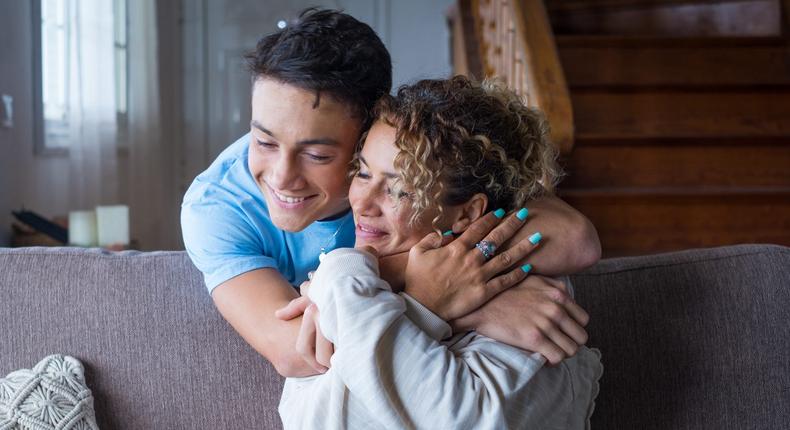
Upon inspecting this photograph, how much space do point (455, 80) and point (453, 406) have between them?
0.48 m

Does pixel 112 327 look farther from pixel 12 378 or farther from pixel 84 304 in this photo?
pixel 12 378

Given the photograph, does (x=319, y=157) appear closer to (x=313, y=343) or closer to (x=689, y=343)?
(x=313, y=343)

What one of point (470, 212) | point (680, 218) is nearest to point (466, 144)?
point (470, 212)

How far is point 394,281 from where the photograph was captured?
1.08m

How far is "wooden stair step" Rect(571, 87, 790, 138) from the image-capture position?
3.40m

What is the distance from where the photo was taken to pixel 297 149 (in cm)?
121

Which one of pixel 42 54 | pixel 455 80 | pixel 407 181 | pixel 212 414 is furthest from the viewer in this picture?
pixel 42 54

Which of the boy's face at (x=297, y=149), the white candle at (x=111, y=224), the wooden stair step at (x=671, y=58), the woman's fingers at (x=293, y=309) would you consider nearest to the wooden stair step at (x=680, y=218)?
the wooden stair step at (x=671, y=58)

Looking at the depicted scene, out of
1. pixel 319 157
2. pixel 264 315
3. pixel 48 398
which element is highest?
pixel 319 157

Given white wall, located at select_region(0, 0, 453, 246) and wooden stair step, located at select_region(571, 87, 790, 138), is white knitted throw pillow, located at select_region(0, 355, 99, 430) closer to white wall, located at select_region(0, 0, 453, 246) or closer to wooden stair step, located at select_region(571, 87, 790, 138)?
wooden stair step, located at select_region(571, 87, 790, 138)

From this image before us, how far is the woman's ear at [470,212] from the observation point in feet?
3.74

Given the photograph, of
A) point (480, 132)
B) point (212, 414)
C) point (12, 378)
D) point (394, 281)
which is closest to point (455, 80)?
point (480, 132)

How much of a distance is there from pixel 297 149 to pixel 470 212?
10.8 inches

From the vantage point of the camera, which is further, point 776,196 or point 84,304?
point 776,196
